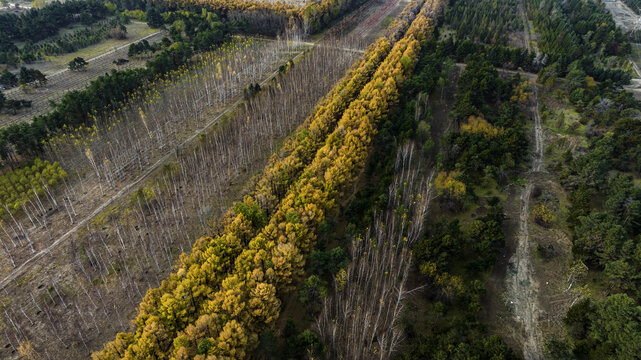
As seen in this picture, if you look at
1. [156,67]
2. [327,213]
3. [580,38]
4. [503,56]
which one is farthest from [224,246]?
[580,38]

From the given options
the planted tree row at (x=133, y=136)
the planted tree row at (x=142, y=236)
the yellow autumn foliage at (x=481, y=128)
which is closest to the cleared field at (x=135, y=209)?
the planted tree row at (x=142, y=236)

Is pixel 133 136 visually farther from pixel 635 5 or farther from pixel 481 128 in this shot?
pixel 635 5

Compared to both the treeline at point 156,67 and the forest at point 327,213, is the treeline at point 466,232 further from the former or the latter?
the treeline at point 156,67

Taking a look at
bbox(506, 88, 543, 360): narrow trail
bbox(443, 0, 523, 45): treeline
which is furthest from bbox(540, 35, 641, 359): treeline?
bbox(443, 0, 523, 45): treeline

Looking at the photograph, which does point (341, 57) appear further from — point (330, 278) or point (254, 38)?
point (330, 278)

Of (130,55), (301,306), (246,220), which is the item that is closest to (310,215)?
(246,220)

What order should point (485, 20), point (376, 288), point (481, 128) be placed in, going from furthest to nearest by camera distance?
point (485, 20) → point (481, 128) → point (376, 288)
